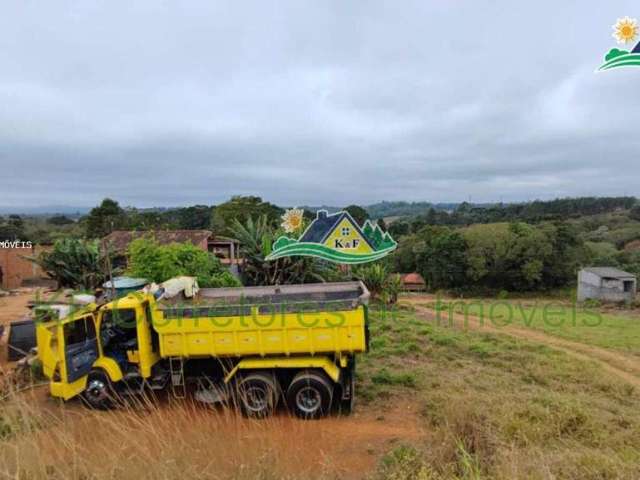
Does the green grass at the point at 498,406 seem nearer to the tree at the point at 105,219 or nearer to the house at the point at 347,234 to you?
the house at the point at 347,234

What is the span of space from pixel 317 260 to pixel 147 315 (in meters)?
5.83

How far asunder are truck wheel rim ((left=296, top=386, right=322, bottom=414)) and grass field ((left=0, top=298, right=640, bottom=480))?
275mm

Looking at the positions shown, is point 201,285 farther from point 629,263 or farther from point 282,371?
point 629,263

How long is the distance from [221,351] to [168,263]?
3.67 metres

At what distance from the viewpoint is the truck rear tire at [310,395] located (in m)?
6.18

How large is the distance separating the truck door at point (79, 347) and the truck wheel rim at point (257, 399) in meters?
2.31

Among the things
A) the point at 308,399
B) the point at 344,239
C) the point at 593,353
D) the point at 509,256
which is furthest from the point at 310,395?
the point at 509,256

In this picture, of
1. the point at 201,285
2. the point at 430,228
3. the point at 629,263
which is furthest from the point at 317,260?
the point at 629,263

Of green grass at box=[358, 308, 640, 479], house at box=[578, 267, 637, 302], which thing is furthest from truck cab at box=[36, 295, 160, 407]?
house at box=[578, 267, 637, 302]

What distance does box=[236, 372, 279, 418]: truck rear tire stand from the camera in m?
6.24

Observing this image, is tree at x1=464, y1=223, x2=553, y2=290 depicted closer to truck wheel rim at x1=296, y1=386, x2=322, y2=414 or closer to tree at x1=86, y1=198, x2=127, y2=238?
tree at x1=86, y1=198, x2=127, y2=238

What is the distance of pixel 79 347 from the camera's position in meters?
6.41

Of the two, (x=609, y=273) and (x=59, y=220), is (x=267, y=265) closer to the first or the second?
(x=609, y=273)

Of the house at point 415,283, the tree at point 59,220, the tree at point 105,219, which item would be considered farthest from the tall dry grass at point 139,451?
the tree at point 59,220
